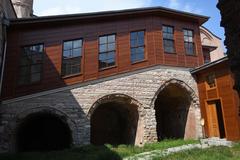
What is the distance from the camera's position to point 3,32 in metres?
11.6

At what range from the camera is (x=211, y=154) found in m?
8.66

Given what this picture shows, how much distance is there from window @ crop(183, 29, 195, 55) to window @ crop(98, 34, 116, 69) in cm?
436

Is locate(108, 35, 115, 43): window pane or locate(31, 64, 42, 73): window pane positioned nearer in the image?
locate(31, 64, 42, 73): window pane

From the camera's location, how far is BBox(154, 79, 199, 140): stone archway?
45.9ft

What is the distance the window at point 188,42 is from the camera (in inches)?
580

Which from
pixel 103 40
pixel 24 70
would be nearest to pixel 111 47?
pixel 103 40

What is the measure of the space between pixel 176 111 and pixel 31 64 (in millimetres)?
8723

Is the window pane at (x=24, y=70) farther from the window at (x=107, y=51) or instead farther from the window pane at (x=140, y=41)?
the window pane at (x=140, y=41)

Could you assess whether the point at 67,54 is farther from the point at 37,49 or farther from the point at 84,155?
the point at 84,155

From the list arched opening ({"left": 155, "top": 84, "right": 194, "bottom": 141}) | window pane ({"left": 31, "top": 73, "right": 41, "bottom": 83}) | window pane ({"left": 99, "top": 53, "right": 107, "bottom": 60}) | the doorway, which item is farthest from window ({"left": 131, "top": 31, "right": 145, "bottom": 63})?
window pane ({"left": 31, "top": 73, "right": 41, "bottom": 83})

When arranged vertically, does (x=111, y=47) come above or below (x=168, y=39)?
below

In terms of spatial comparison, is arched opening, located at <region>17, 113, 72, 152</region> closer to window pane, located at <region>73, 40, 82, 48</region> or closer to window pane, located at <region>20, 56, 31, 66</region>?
window pane, located at <region>20, 56, 31, 66</region>

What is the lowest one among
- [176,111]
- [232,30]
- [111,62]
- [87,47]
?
[176,111]

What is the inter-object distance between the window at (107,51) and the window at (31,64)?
9.59 feet
